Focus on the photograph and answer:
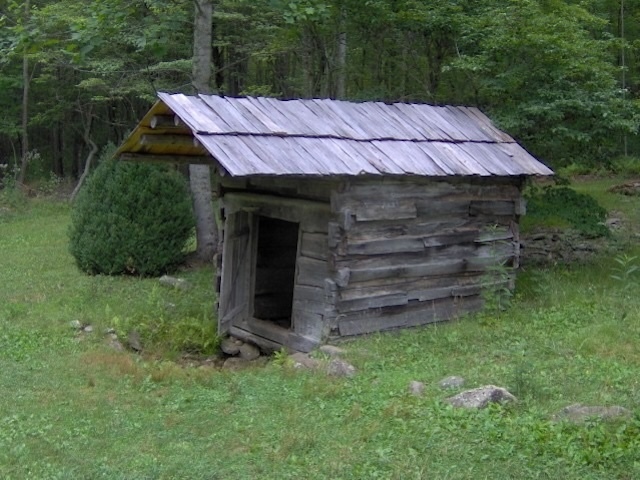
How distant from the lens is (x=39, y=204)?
23.7 meters

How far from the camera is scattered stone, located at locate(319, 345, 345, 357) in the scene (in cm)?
820

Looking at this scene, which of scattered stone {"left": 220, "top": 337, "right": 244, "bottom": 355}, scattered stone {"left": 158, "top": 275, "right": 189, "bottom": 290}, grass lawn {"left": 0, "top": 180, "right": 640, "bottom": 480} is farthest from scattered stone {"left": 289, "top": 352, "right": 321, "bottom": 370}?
scattered stone {"left": 158, "top": 275, "right": 189, "bottom": 290}

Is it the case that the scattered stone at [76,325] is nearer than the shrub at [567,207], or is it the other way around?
the scattered stone at [76,325]

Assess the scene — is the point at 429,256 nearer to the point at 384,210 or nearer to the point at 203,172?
the point at 384,210

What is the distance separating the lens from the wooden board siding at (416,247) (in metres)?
8.75

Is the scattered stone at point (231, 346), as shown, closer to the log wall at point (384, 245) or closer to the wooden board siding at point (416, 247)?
the log wall at point (384, 245)

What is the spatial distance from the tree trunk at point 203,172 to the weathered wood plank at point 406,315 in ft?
19.0

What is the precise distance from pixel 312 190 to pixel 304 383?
2.57 m

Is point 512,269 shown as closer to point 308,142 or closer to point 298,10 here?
point 308,142

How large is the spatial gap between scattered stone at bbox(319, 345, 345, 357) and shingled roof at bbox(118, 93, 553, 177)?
181cm

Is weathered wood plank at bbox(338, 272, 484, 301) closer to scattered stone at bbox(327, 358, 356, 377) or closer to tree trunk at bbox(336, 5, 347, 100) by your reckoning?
scattered stone at bbox(327, 358, 356, 377)

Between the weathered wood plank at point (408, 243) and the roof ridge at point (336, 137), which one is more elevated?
the roof ridge at point (336, 137)

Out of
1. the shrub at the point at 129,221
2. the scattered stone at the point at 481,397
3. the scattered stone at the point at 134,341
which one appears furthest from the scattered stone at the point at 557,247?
the scattered stone at the point at 481,397

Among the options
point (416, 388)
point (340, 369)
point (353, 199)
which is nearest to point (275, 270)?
point (353, 199)
